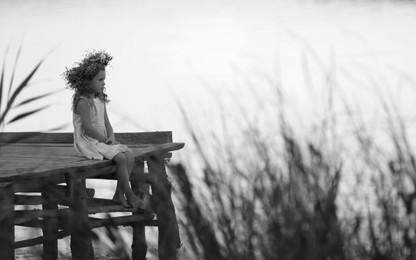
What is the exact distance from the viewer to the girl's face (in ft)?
25.0

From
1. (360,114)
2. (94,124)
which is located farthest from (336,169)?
(94,124)

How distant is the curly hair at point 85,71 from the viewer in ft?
25.0

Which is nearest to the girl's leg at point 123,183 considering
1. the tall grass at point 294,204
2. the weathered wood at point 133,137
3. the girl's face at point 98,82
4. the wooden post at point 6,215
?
the weathered wood at point 133,137

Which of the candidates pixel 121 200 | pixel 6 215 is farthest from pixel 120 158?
pixel 6 215

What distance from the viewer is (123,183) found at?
730 cm

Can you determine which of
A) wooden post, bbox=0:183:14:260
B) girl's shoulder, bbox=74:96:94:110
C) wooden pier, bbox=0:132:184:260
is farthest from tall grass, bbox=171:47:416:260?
girl's shoulder, bbox=74:96:94:110

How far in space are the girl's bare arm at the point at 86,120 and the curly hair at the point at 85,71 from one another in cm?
8

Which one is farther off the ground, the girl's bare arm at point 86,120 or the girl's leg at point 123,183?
the girl's bare arm at point 86,120

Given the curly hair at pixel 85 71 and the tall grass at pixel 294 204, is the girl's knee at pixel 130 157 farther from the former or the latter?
the tall grass at pixel 294 204

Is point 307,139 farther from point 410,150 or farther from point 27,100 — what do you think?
point 27,100

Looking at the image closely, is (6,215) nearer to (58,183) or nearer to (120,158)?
(58,183)

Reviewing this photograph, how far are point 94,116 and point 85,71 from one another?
0.40 m

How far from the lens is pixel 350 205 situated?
302cm

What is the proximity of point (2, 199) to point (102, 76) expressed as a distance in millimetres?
1926
